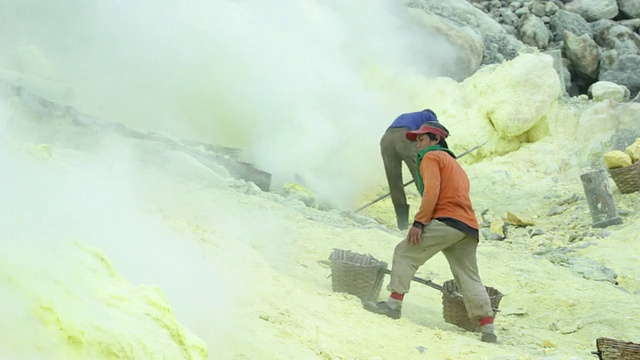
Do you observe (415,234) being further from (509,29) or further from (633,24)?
(633,24)

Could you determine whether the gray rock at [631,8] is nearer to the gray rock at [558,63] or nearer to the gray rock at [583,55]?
the gray rock at [583,55]

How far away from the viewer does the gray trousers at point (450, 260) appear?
5.15 metres

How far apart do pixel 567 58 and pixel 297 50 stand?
7.96 metres

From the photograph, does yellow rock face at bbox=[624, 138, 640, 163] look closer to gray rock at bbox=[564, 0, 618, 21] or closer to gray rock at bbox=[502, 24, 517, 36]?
gray rock at bbox=[502, 24, 517, 36]

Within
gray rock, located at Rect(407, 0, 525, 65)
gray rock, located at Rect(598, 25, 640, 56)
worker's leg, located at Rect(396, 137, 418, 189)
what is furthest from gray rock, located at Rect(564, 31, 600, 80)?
worker's leg, located at Rect(396, 137, 418, 189)

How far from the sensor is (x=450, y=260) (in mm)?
5309

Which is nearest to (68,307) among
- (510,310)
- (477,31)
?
(510,310)

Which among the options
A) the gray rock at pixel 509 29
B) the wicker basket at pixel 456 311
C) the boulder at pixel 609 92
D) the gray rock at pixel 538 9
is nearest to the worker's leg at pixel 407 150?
the wicker basket at pixel 456 311

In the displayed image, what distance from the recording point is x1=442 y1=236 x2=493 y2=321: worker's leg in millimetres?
5191

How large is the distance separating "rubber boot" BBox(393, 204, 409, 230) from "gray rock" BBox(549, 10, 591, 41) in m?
11.3

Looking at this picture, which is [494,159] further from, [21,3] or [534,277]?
[21,3]

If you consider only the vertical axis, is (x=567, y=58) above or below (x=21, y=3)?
below

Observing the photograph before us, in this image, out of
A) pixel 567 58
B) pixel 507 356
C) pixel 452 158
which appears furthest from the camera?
pixel 567 58

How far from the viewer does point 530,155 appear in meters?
12.0
